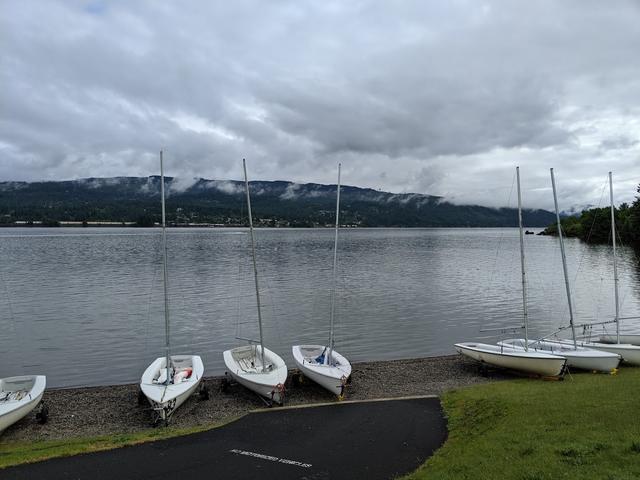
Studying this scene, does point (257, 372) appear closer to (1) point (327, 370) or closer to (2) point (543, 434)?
(1) point (327, 370)

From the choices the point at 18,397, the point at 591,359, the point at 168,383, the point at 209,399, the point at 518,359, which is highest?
the point at 168,383

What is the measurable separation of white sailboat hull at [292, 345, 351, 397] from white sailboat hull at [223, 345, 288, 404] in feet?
3.82

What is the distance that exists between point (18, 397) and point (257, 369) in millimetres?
11375

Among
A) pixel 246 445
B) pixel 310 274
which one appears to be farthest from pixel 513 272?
pixel 246 445

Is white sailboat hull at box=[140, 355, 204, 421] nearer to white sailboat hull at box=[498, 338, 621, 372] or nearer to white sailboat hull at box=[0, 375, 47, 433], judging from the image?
white sailboat hull at box=[0, 375, 47, 433]

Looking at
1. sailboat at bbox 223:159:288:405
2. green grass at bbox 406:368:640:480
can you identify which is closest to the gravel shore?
sailboat at bbox 223:159:288:405

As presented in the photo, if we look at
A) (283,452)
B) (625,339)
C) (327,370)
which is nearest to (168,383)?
(327,370)

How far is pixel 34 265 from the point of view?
301ft

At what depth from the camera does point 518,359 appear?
27609 mm

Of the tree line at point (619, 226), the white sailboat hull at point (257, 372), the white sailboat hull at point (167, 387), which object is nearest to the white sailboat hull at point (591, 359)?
the white sailboat hull at point (257, 372)

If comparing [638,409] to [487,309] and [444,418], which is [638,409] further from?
[487,309]

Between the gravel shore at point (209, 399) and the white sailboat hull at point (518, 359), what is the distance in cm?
91

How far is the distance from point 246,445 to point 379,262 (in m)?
90.4

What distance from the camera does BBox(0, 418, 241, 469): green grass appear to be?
646 inches
